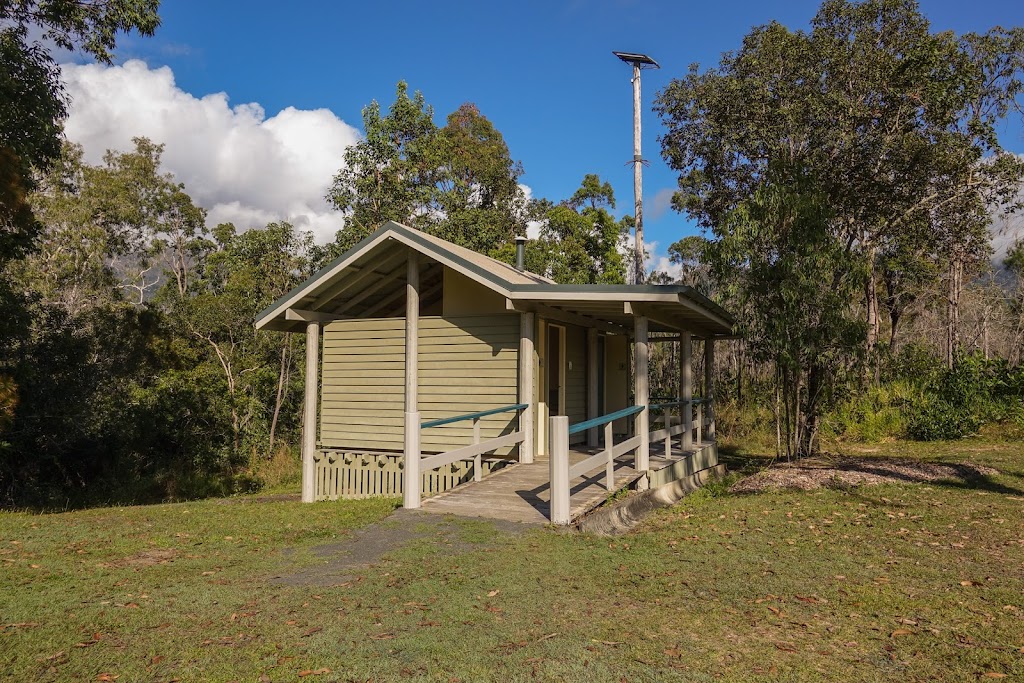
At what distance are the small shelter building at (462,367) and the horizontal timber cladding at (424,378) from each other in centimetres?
2

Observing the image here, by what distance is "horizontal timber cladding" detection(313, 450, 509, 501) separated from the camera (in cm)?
1199

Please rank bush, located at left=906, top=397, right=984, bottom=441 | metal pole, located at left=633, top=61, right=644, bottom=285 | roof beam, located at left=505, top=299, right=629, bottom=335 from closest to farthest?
roof beam, located at left=505, top=299, right=629, bottom=335, bush, located at left=906, top=397, right=984, bottom=441, metal pole, located at left=633, top=61, right=644, bottom=285

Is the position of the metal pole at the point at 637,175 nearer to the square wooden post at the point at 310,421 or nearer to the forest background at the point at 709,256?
the forest background at the point at 709,256

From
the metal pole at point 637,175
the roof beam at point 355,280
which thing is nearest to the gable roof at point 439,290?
the roof beam at point 355,280

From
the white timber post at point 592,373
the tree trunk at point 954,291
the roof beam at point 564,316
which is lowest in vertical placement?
the white timber post at point 592,373

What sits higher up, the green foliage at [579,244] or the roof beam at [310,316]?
the green foliage at [579,244]

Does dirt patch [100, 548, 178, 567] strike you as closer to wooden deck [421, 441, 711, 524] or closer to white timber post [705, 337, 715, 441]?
wooden deck [421, 441, 711, 524]

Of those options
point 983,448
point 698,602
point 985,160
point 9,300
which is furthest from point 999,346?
point 9,300

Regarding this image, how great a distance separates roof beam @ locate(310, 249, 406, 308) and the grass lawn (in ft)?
15.9

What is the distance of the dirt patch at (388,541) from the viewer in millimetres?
6113

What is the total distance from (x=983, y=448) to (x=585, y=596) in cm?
1337

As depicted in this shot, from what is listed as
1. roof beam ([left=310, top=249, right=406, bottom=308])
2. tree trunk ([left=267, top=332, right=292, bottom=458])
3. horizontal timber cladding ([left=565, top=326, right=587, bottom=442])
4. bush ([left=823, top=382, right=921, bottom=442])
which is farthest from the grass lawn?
tree trunk ([left=267, top=332, right=292, bottom=458])

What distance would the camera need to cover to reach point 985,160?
66.6ft

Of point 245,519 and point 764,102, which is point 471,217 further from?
point 245,519
